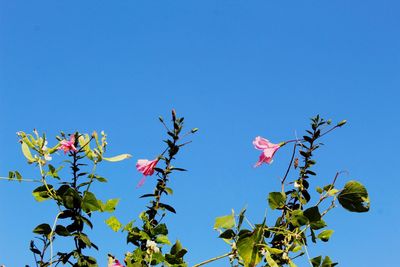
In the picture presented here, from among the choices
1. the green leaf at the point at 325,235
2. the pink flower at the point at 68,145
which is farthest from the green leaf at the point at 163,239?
the green leaf at the point at 325,235

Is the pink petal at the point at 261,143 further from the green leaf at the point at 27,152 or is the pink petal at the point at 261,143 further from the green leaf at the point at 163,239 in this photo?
the green leaf at the point at 27,152

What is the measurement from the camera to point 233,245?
195cm

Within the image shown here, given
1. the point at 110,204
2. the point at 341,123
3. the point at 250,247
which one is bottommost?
the point at 250,247

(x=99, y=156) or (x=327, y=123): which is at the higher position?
(x=327, y=123)

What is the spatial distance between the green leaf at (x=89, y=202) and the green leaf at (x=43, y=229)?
6.5 inches

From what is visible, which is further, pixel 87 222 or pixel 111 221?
pixel 111 221

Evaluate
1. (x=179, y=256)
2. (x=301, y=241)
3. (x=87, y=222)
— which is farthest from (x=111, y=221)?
(x=301, y=241)

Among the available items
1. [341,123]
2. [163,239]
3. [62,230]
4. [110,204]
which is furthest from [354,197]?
[62,230]

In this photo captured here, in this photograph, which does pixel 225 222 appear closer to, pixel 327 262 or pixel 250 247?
pixel 250 247

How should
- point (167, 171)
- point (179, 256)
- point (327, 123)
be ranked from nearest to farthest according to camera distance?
1. point (179, 256)
2. point (167, 171)
3. point (327, 123)

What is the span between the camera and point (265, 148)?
7.55 ft

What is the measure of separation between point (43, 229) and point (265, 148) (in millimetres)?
989

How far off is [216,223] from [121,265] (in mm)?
424

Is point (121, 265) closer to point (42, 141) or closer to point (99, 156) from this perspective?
point (99, 156)
